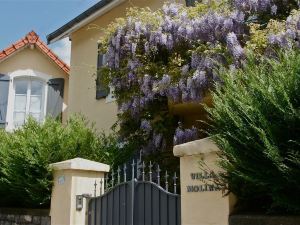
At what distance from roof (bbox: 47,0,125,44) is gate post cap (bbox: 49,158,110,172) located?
21.4ft

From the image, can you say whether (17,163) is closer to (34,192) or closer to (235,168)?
(34,192)

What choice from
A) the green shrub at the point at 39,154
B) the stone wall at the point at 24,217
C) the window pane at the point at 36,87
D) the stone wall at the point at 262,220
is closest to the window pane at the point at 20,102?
the window pane at the point at 36,87

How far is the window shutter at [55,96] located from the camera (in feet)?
51.0

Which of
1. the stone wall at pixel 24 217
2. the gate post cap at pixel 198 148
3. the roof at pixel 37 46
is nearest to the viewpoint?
the gate post cap at pixel 198 148

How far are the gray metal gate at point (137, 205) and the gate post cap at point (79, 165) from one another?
19.1 inches

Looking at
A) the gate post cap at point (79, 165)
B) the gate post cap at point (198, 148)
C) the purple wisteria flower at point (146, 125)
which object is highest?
the purple wisteria flower at point (146, 125)

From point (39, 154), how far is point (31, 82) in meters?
8.78

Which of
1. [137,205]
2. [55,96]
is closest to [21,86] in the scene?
[55,96]

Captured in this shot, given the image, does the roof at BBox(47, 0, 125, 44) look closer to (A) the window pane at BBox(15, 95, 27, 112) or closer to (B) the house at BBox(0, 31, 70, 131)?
(B) the house at BBox(0, 31, 70, 131)

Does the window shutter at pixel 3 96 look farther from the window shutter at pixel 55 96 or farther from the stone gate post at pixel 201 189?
the stone gate post at pixel 201 189

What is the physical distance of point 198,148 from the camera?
16.4 ft

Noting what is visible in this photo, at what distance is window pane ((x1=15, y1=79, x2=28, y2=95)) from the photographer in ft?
51.5

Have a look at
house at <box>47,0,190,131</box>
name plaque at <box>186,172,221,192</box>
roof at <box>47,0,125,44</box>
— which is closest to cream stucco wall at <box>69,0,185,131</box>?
house at <box>47,0,190,131</box>

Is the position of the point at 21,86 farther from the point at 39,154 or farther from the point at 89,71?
the point at 39,154
